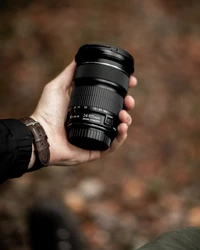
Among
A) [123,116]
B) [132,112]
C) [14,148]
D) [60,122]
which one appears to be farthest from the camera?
[132,112]

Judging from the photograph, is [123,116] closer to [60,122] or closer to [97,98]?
[97,98]

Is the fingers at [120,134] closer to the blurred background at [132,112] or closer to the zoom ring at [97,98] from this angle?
the zoom ring at [97,98]

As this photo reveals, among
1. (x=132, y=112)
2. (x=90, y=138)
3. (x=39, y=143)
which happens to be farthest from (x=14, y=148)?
(x=132, y=112)

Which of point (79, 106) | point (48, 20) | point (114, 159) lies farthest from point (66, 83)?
point (48, 20)

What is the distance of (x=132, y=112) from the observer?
3.68 meters

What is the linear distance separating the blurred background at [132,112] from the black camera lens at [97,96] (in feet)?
3.49

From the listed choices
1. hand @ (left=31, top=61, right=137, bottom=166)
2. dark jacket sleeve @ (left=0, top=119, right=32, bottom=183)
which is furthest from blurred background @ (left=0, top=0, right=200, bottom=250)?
dark jacket sleeve @ (left=0, top=119, right=32, bottom=183)

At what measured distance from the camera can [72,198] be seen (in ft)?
9.85

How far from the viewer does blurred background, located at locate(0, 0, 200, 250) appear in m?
2.88

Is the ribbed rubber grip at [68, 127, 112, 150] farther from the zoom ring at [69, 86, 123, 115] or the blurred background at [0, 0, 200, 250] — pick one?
the blurred background at [0, 0, 200, 250]

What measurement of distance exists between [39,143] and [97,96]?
306mm

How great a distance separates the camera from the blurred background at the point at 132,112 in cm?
288

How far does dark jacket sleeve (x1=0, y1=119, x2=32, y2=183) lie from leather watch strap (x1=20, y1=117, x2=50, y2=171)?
0.06m

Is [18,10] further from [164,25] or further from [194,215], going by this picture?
[194,215]
